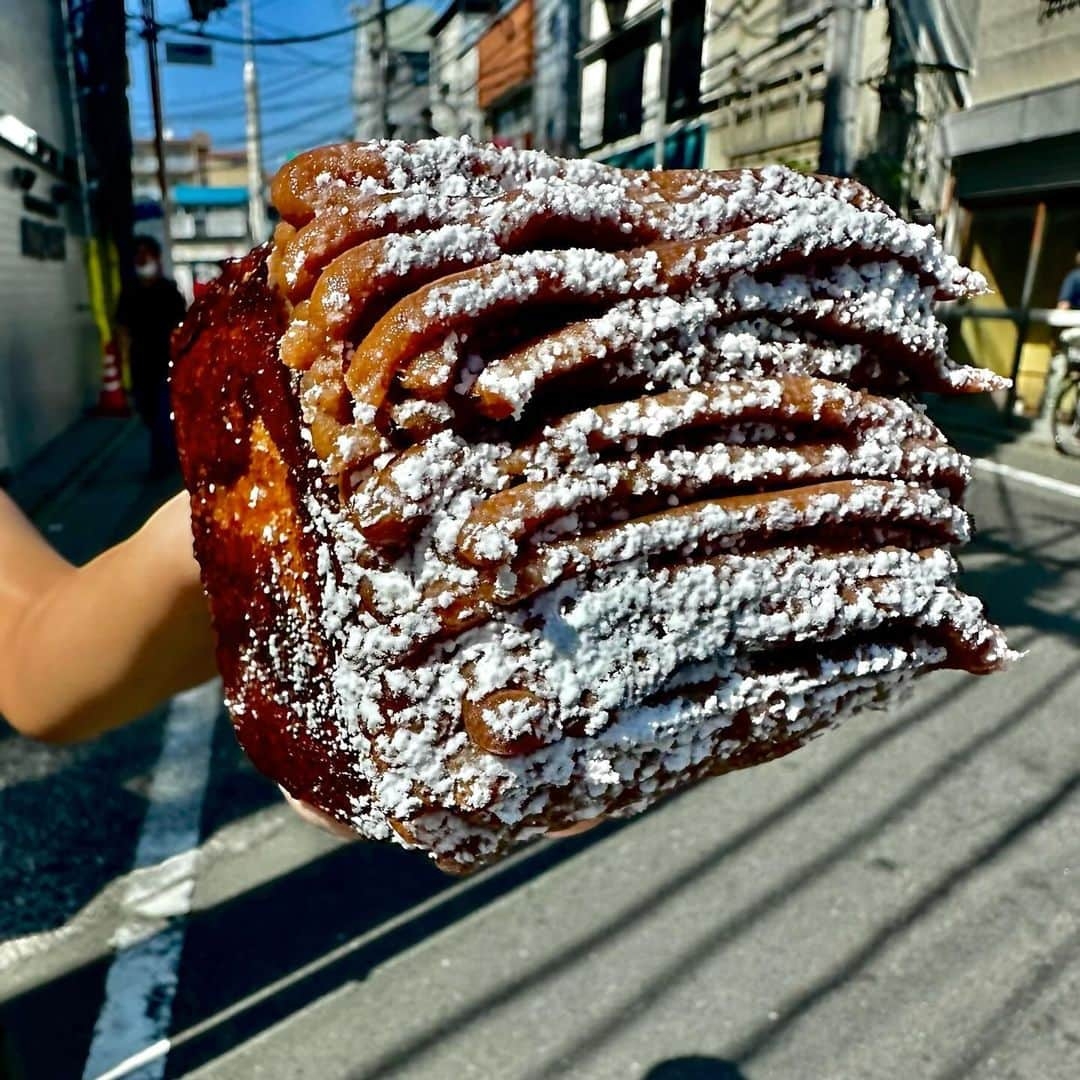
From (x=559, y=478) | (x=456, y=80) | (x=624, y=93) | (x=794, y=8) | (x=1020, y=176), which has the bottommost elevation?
(x=559, y=478)

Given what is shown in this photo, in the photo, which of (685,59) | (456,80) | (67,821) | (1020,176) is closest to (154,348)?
(685,59)

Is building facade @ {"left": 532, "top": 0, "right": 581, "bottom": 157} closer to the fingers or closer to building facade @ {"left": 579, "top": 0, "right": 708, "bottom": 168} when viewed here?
building facade @ {"left": 579, "top": 0, "right": 708, "bottom": 168}

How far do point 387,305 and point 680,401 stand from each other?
0.23m

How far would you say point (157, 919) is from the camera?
2.66m

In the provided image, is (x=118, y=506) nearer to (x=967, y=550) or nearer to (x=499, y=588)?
(x=967, y=550)

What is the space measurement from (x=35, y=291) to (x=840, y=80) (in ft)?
25.4

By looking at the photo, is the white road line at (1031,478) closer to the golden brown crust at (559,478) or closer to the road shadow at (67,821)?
the road shadow at (67,821)

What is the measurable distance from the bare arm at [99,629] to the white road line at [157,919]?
58.7 inches

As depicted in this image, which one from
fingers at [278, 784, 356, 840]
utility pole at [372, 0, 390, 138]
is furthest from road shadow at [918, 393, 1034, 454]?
fingers at [278, 784, 356, 840]

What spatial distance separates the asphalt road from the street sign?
5254 mm

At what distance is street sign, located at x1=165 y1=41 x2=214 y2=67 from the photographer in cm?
678

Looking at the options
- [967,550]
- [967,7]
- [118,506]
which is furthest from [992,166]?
[118,506]

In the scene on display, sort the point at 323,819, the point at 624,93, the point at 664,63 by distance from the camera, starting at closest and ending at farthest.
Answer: the point at 323,819 → the point at 664,63 → the point at 624,93

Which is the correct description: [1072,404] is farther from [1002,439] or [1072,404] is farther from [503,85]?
[503,85]
